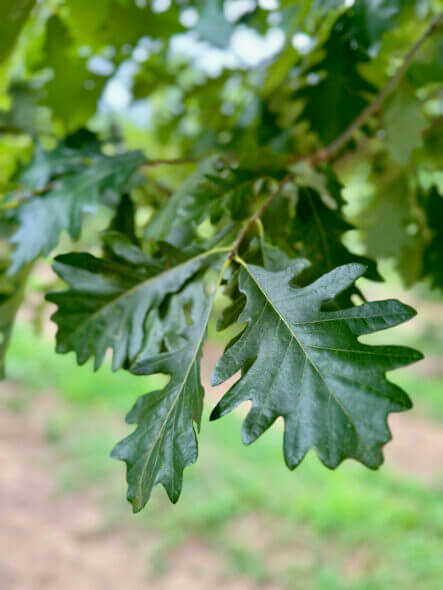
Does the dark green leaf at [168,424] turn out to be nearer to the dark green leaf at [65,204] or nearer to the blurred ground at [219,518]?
the dark green leaf at [65,204]

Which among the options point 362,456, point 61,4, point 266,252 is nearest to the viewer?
point 362,456

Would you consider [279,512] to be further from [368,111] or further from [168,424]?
[168,424]

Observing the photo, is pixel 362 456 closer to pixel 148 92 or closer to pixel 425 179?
pixel 425 179

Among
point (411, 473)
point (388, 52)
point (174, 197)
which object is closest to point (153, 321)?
point (174, 197)

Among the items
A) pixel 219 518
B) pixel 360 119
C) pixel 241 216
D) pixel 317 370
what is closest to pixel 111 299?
pixel 241 216

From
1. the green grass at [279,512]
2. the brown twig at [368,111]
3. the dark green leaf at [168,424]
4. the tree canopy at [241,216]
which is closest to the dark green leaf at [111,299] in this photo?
the tree canopy at [241,216]

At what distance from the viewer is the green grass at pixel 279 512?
320 centimetres

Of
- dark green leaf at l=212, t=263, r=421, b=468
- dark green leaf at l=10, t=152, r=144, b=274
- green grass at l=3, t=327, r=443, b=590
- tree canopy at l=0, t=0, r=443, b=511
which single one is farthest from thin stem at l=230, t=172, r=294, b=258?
green grass at l=3, t=327, r=443, b=590

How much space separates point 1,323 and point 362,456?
27.9 inches

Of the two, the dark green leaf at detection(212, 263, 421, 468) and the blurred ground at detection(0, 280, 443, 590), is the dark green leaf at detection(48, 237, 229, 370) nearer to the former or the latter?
the dark green leaf at detection(212, 263, 421, 468)

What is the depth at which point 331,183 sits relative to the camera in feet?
3.10

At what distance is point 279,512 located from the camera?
3.69 m

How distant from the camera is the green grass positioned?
3197 mm

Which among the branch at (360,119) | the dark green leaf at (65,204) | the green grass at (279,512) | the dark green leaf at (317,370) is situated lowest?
the green grass at (279,512)
